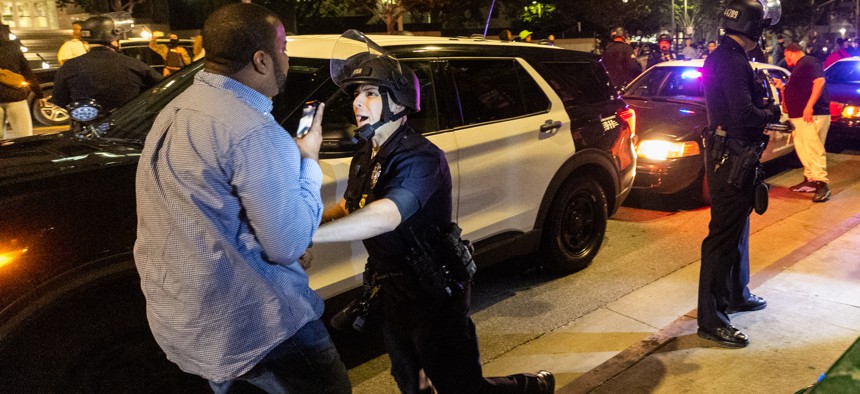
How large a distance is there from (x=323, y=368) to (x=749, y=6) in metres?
3.21

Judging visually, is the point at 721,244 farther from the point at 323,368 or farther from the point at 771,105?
the point at 323,368

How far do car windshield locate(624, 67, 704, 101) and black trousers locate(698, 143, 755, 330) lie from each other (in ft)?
15.2

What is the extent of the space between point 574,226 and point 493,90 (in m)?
1.38

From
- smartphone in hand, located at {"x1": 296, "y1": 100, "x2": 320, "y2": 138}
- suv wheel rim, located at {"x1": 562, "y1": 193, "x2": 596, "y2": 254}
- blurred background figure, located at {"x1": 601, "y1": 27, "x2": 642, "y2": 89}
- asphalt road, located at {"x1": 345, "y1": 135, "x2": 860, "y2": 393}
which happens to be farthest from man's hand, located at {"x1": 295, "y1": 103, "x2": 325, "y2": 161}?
blurred background figure, located at {"x1": 601, "y1": 27, "x2": 642, "y2": 89}

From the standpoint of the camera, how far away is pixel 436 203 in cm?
264

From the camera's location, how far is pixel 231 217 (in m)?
1.79

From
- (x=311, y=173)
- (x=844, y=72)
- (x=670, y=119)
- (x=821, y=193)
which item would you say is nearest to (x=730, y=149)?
(x=311, y=173)

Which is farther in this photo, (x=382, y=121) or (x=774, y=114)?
(x=774, y=114)

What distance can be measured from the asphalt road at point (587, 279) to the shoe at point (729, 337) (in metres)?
0.96

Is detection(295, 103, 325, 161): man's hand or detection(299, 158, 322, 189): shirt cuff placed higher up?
detection(295, 103, 325, 161): man's hand

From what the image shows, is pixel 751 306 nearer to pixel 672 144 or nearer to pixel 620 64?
pixel 672 144

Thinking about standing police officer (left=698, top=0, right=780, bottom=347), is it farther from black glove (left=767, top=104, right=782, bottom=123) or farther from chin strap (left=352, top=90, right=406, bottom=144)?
chin strap (left=352, top=90, right=406, bottom=144)

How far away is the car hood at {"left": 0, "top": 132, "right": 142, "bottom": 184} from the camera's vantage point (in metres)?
3.05

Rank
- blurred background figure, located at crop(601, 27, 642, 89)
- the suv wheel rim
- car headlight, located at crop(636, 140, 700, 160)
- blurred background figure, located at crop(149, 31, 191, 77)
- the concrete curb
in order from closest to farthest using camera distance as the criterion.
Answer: the concrete curb
the suv wheel rim
car headlight, located at crop(636, 140, 700, 160)
blurred background figure, located at crop(149, 31, 191, 77)
blurred background figure, located at crop(601, 27, 642, 89)
